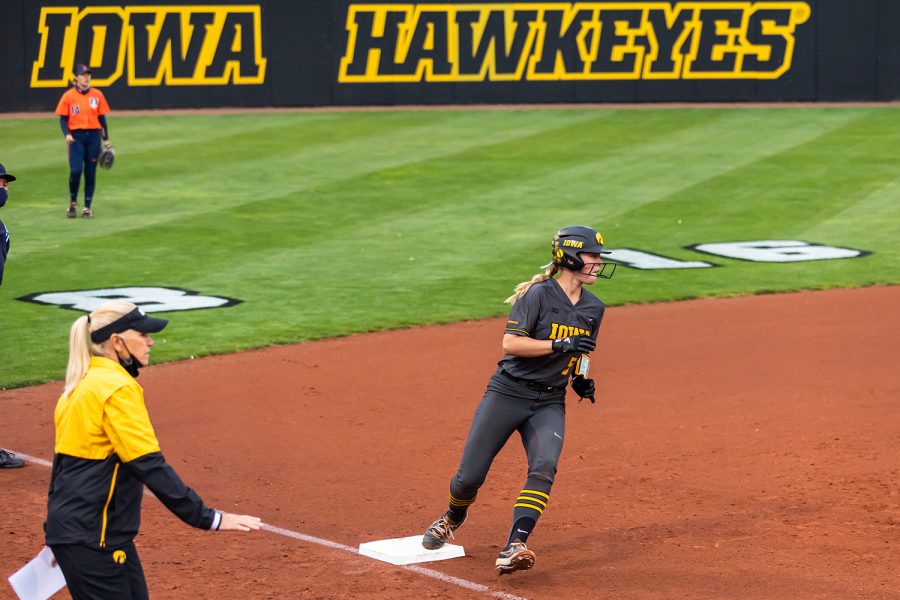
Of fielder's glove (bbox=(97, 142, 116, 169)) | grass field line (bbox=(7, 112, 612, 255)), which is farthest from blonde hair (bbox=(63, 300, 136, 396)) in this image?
fielder's glove (bbox=(97, 142, 116, 169))

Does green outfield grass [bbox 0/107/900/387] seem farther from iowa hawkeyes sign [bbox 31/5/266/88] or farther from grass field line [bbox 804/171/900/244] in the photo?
iowa hawkeyes sign [bbox 31/5/266/88]

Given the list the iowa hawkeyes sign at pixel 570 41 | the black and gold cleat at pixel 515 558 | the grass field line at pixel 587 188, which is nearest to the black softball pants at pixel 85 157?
the grass field line at pixel 587 188

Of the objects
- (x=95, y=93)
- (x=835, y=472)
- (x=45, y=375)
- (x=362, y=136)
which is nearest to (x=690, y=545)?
(x=835, y=472)

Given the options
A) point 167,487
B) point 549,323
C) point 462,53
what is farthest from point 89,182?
point 167,487

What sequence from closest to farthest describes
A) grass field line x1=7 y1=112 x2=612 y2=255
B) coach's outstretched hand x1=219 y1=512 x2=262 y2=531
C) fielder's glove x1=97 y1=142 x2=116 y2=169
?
coach's outstretched hand x1=219 y1=512 x2=262 y2=531
grass field line x1=7 y1=112 x2=612 y2=255
fielder's glove x1=97 y1=142 x2=116 y2=169

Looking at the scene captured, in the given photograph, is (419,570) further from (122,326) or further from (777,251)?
(777,251)

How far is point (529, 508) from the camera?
7.95m

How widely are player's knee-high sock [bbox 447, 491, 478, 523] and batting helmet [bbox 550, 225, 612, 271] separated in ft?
5.27

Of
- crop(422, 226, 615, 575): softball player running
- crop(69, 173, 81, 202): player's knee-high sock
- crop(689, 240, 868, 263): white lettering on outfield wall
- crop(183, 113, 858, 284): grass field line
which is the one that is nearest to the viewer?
crop(422, 226, 615, 575): softball player running

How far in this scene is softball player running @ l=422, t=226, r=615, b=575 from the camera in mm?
8016

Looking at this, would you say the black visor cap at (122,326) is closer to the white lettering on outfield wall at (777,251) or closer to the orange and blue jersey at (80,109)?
the white lettering on outfield wall at (777,251)

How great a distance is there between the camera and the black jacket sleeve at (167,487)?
574 cm

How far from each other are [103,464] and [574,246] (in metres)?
3.40

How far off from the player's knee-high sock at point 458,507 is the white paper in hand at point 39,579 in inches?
118
